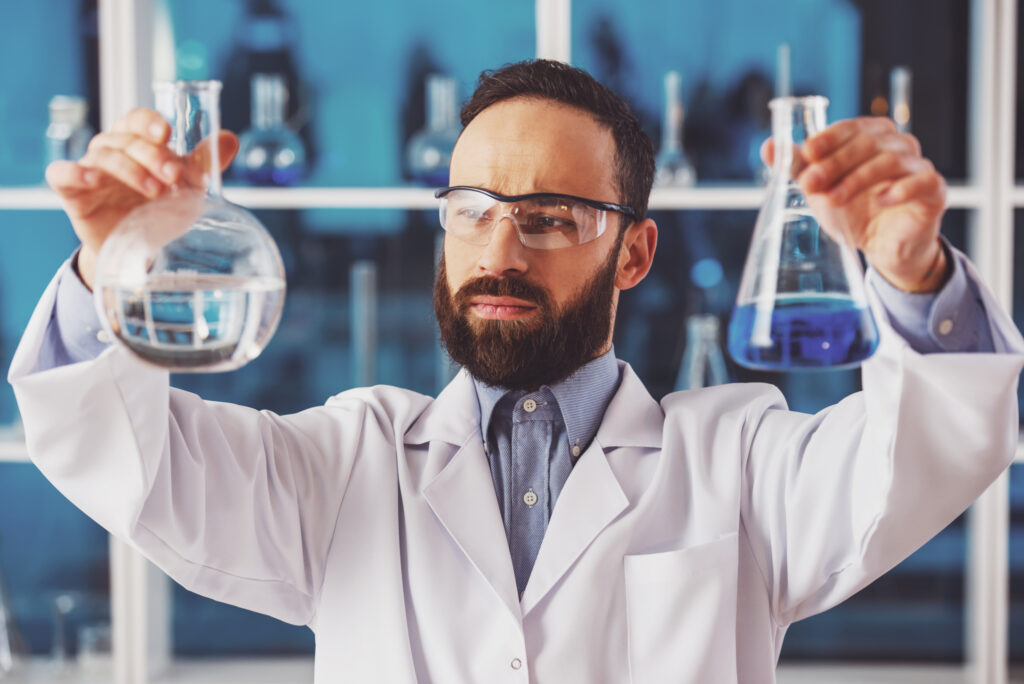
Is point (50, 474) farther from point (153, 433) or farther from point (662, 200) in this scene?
point (662, 200)

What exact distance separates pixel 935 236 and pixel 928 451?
240 mm

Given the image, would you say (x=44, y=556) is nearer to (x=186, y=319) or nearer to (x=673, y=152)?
(x=673, y=152)

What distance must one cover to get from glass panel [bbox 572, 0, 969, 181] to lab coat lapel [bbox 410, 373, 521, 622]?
116 centimetres

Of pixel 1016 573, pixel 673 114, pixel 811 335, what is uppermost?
pixel 673 114

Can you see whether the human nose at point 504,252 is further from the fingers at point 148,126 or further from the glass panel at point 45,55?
the glass panel at point 45,55

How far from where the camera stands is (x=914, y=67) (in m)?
2.27

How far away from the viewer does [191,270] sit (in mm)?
792

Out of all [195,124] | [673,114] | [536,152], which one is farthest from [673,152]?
[195,124]

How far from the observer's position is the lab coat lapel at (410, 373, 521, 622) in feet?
3.91

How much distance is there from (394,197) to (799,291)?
134 cm

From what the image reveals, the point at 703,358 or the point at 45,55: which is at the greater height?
the point at 45,55

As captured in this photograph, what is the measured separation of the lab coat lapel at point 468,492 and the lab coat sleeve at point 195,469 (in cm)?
11

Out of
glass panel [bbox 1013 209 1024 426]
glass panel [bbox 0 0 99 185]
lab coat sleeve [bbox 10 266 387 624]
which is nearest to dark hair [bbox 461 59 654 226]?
lab coat sleeve [bbox 10 266 387 624]

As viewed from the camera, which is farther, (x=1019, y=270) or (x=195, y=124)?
(x=1019, y=270)
